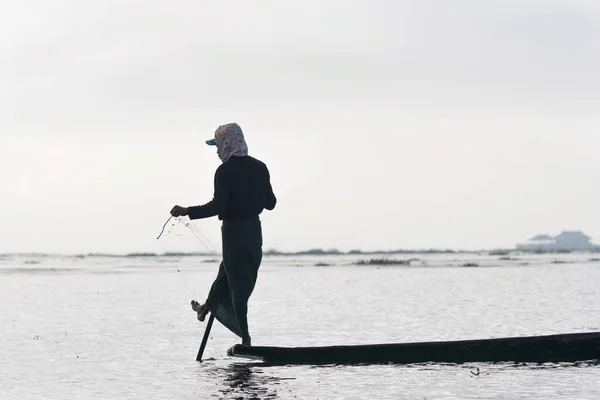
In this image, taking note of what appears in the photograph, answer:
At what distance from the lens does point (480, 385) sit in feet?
35.6

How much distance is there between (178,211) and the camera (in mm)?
12422

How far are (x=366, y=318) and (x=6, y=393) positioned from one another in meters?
11.2

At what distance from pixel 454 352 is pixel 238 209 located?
308 cm

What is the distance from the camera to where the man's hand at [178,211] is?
40.7ft

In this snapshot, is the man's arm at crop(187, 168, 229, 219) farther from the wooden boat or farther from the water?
the water

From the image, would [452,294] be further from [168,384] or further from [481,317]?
[168,384]

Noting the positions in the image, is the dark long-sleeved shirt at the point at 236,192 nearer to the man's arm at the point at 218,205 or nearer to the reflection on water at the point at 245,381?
the man's arm at the point at 218,205

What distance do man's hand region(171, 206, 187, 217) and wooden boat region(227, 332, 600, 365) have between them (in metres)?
1.82

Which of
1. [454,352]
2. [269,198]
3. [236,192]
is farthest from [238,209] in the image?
[454,352]

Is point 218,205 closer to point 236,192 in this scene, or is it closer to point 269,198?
point 236,192

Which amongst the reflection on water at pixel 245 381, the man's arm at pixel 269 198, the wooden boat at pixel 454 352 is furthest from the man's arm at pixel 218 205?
the reflection on water at pixel 245 381

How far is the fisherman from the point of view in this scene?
1259cm

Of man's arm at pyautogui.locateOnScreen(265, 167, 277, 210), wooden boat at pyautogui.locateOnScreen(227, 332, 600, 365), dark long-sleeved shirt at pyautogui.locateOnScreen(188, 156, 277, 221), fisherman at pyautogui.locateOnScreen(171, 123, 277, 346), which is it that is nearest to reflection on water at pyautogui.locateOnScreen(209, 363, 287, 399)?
wooden boat at pyautogui.locateOnScreen(227, 332, 600, 365)

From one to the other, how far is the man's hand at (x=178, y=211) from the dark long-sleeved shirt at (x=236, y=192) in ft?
0.21
